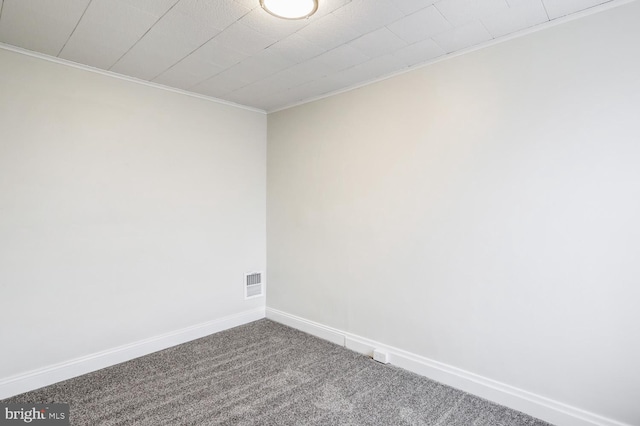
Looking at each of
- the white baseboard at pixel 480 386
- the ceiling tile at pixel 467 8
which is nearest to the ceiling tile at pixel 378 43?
the ceiling tile at pixel 467 8

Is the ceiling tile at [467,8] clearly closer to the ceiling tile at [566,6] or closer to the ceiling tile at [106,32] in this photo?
the ceiling tile at [566,6]

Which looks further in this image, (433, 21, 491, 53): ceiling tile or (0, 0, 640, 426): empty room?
(433, 21, 491, 53): ceiling tile

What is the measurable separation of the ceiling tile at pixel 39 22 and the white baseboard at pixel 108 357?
89.5 inches

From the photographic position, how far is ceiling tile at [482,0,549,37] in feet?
6.02

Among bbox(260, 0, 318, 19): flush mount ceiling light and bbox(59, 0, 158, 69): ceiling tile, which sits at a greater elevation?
bbox(59, 0, 158, 69): ceiling tile

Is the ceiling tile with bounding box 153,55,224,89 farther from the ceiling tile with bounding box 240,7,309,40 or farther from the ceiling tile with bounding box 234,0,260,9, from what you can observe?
the ceiling tile with bounding box 234,0,260,9

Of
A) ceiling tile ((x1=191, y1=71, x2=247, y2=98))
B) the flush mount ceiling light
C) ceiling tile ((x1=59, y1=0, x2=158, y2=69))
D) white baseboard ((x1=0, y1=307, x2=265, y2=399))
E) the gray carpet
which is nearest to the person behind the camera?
the flush mount ceiling light

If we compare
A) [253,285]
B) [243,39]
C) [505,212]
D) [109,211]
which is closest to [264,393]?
[253,285]

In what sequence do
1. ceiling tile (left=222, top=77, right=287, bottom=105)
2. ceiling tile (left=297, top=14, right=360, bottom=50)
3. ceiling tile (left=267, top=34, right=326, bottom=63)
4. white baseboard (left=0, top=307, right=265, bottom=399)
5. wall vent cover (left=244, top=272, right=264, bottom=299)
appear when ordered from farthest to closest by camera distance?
wall vent cover (left=244, top=272, right=264, bottom=299)
ceiling tile (left=222, top=77, right=287, bottom=105)
white baseboard (left=0, top=307, right=265, bottom=399)
ceiling tile (left=267, top=34, right=326, bottom=63)
ceiling tile (left=297, top=14, right=360, bottom=50)

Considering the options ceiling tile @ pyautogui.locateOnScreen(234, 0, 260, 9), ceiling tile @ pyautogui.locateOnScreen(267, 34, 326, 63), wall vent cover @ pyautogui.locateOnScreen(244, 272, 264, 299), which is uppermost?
ceiling tile @ pyautogui.locateOnScreen(267, 34, 326, 63)

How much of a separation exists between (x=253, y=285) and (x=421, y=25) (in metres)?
2.99

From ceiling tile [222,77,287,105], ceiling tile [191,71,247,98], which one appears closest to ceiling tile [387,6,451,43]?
ceiling tile [222,77,287,105]

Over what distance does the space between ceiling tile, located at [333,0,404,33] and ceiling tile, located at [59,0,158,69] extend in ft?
3.58

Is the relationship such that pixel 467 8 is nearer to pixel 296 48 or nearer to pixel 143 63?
pixel 296 48
